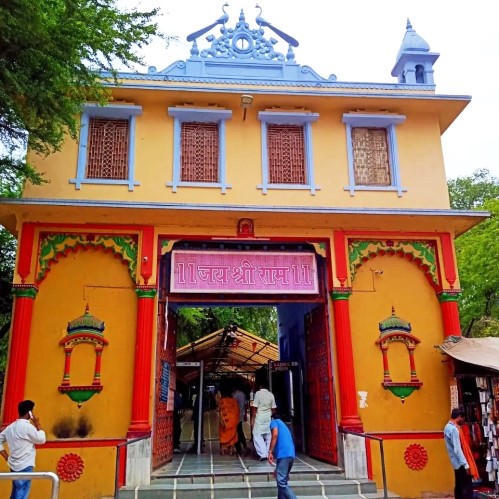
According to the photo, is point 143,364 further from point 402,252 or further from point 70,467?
point 402,252

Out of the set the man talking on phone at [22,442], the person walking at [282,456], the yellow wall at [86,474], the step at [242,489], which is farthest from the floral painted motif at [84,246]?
the person walking at [282,456]

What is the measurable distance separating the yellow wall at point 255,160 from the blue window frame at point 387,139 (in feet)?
0.35

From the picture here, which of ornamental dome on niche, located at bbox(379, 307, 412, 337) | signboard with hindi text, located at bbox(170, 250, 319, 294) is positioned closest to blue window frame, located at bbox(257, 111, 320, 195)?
signboard with hindi text, located at bbox(170, 250, 319, 294)

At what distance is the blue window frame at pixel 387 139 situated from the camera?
34.1 feet

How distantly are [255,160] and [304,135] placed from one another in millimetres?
1174

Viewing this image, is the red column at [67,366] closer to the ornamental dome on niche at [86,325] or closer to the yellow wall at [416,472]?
the ornamental dome on niche at [86,325]

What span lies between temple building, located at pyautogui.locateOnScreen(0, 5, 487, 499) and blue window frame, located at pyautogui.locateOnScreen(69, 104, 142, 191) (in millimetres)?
27

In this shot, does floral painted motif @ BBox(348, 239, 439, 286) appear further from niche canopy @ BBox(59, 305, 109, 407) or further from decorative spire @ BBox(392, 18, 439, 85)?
niche canopy @ BBox(59, 305, 109, 407)

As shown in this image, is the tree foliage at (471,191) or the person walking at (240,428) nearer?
the person walking at (240,428)

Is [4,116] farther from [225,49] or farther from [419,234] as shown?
[419,234]

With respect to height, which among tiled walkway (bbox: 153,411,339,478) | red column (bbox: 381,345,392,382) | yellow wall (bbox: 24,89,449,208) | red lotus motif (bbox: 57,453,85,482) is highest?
yellow wall (bbox: 24,89,449,208)

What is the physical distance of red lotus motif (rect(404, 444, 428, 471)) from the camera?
9156 millimetres

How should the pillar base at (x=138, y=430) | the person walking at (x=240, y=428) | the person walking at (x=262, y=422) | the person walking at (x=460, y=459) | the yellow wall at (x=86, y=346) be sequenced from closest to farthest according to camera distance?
1. the person walking at (x=460, y=459)
2. the pillar base at (x=138, y=430)
3. the yellow wall at (x=86, y=346)
4. the person walking at (x=262, y=422)
5. the person walking at (x=240, y=428)

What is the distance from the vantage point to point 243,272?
9.94 m
